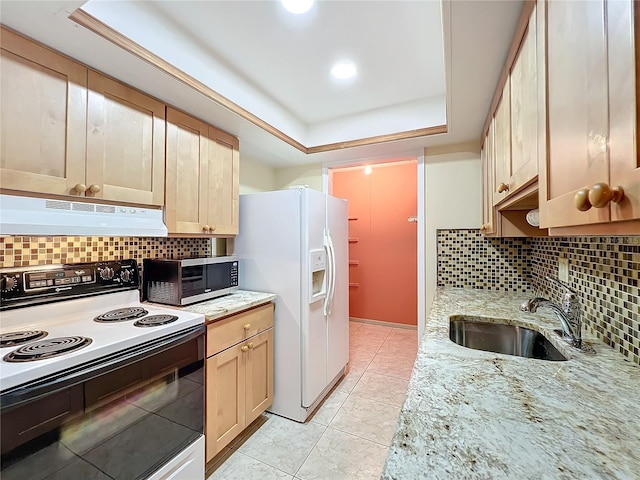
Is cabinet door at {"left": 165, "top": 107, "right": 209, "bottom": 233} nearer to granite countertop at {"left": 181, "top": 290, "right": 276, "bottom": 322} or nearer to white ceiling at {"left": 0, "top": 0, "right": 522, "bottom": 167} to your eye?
white ceiling at {"left": 0, "top": 0, "right": 522, "bottom": 167}

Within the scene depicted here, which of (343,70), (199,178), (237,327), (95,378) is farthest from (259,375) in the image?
(343,70)

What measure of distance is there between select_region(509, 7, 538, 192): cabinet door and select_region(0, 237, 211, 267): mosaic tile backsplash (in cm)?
210

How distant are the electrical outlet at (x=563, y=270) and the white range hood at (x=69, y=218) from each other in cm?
224

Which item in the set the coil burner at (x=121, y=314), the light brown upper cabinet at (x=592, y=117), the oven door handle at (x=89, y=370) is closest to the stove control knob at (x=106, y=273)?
the coil burner at (x=121, y=314)

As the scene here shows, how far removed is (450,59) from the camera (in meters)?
1.31

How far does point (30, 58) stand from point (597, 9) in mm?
1869

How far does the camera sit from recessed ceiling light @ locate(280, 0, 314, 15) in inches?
51.6

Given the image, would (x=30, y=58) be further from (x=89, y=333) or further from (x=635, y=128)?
(x=635, y=128)

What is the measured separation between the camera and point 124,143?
4.91 feet

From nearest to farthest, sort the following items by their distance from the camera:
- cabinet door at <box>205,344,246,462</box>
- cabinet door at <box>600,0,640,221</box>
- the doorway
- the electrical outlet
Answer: cabinet door at <box>600,0,640,221</box>
the electrical outlet
cabinet door at <box>205,344,246,462</box>
the doorway

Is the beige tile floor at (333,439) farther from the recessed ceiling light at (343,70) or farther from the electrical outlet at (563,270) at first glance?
the recessed ceiling light at (343,70)

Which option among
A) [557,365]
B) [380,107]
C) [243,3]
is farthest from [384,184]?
[557,365]

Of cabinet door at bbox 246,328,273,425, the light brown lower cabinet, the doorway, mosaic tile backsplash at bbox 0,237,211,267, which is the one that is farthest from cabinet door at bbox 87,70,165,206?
the doorway

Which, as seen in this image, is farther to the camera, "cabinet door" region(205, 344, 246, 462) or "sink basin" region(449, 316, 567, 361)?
"cabinet door" region(205, 344, 246, 462)
